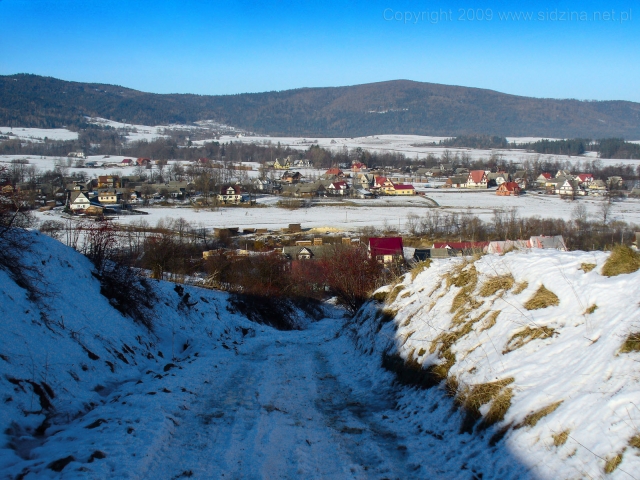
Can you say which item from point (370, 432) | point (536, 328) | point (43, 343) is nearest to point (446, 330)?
point (536, 328)

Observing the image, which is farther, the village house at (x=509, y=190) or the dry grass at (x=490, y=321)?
the village house at (x=509, y=190)

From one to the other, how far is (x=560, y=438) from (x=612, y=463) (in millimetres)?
595

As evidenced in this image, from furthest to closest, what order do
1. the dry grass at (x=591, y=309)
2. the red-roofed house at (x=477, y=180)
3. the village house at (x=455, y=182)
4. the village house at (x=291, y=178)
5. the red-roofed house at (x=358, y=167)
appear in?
the red-roofed house at (x=358, y=167) < the village house at (x=291, y=178) < the village house at (x=455, y=182) < the red-roofed house at (x=477, y=180) < the dry grass at (x=591, y=309)

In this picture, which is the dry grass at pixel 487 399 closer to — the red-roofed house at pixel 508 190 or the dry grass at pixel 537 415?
the dry grass at pixel 537 415

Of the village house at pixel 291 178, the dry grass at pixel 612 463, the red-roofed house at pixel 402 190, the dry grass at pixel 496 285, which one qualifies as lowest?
the red-roofed house at pixel 402 190

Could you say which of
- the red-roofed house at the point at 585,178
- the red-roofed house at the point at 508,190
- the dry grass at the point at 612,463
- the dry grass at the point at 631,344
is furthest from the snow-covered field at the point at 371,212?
the dry grass at the point at 612,463

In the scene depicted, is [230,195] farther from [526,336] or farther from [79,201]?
[526,336]

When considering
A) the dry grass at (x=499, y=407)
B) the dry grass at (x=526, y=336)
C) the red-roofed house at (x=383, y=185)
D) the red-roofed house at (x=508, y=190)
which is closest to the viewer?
the dry grass at (x=499, y=407)

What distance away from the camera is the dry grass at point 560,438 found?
432 cm

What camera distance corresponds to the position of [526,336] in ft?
20.8

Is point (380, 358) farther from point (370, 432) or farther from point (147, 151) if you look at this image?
point (147, 151)

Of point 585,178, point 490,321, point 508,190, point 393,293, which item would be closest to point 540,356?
point 490,321

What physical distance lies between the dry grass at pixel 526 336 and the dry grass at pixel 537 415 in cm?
145

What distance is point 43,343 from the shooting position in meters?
7.83
